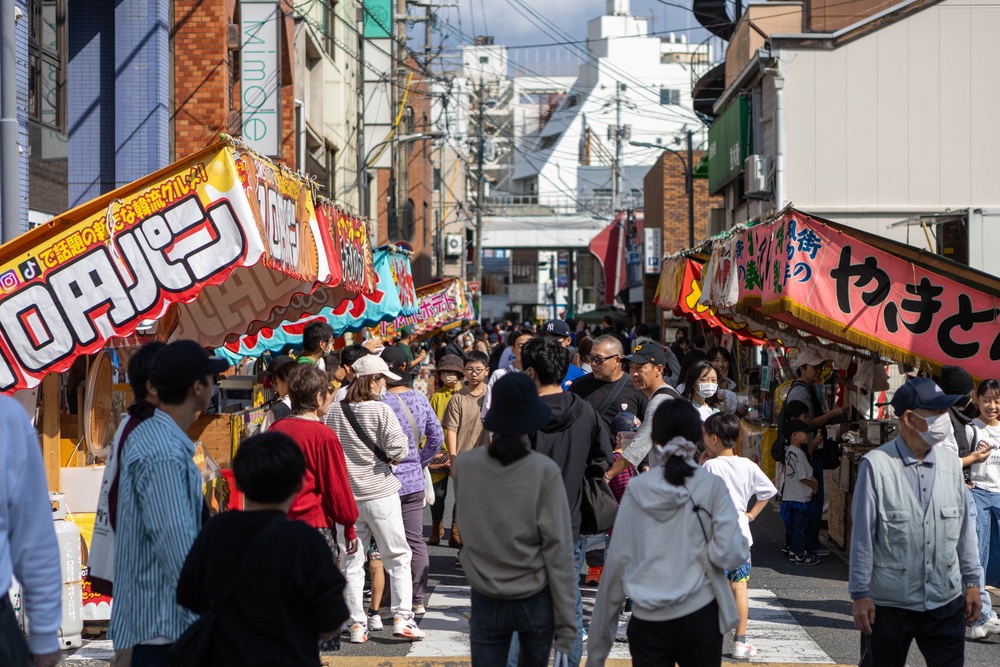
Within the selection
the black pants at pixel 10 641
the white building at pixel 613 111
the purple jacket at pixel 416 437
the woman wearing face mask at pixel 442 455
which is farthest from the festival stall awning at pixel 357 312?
the white building at pixel 613 111

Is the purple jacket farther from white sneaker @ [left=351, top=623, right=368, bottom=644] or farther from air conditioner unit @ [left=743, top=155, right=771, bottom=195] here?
air conditioner unit @ [left=743, top=155, right=771, bottom=195]

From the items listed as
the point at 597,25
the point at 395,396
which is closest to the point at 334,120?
the point at 395,396

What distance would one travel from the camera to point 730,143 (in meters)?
25.2

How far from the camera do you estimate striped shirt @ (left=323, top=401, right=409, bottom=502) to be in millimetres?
7680

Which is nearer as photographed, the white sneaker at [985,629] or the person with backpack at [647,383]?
the person with backpack at [647,383]

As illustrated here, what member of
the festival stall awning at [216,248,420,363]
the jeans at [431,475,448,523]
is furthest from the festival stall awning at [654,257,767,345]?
the jeans at [431,475,448,523]

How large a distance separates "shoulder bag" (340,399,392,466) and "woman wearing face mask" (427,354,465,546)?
299cm

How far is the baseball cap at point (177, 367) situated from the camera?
4.49m

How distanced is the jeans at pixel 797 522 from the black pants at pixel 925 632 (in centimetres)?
547

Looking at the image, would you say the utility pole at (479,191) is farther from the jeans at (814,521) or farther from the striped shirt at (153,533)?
the striped shirt at (153,533)

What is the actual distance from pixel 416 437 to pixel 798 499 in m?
4.12

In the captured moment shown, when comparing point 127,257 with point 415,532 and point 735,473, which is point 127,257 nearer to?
point 415,532

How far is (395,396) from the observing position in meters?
8.54

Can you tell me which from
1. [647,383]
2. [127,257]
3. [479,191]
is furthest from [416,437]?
[479,191]
